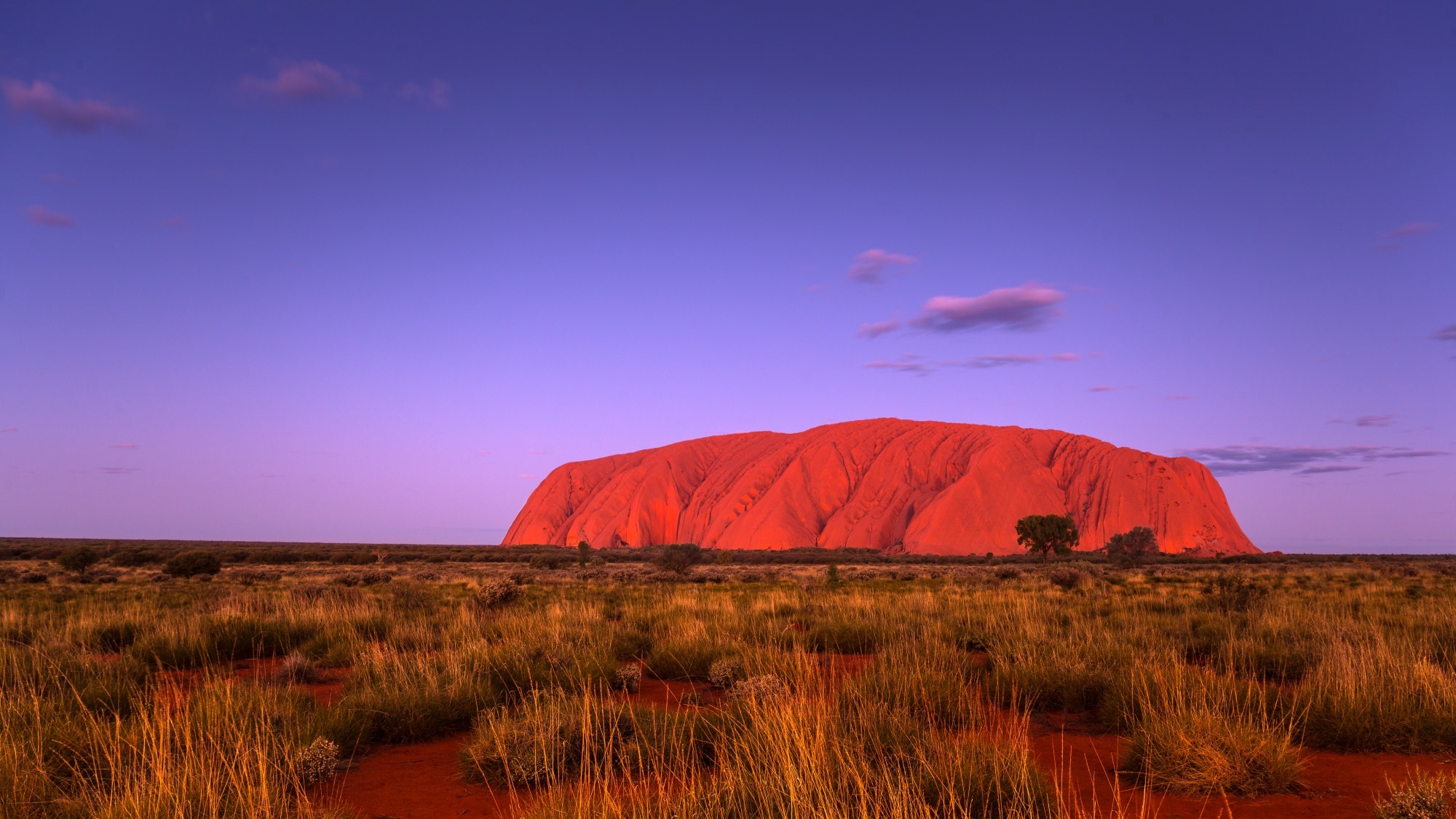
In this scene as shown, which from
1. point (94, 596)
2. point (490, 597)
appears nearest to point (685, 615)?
point (490, 597)

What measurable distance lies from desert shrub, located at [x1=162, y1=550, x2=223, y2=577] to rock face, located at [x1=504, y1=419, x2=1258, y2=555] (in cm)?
5807

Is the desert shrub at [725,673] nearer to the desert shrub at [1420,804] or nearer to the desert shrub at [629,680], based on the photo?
the desert shrub at [629,680]

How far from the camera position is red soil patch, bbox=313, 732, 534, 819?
178 inches

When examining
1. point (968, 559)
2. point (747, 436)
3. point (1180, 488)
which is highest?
point (747, 436)

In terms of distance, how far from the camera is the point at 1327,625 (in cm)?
1008

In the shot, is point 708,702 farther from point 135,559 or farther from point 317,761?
point 135,559

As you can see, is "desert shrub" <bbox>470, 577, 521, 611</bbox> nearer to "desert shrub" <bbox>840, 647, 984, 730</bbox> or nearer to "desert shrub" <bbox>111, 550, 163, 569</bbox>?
"desert shrub" <bbox>840, 647, 984, 730</bbox>

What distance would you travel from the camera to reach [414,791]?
495cm

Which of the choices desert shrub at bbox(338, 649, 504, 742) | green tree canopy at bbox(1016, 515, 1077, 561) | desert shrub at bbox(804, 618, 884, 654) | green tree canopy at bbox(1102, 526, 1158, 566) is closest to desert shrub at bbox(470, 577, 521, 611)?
desert shrub at bbox(338, 649, 504, 742)

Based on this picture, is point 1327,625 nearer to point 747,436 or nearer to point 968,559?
point 968,559

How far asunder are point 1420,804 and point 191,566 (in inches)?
1501

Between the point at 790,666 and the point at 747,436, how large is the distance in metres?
107

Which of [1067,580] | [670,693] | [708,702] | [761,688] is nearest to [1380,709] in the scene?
[761,688]

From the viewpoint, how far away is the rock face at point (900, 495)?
79.4 metres
